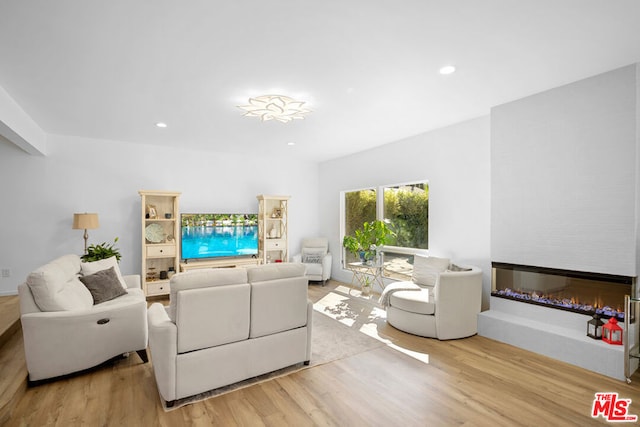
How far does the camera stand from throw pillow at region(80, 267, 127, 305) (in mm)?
3283

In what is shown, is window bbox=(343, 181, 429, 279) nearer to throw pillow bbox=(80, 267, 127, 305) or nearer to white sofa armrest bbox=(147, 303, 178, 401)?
white sofa armrest bbox=(147, 303, 178, 401)

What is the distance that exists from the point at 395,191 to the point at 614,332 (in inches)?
134

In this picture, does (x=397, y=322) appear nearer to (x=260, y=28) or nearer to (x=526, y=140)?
(x=526, y=140)

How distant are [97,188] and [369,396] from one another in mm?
5260

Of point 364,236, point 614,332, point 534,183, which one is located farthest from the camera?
point 364,236

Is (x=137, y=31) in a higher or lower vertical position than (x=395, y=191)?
higher

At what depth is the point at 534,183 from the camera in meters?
3.49

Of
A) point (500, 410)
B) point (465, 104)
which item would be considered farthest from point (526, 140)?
point (500, 410)

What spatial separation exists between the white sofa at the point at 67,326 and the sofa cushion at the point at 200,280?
0.78 m

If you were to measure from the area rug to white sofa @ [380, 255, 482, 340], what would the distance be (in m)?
0.52

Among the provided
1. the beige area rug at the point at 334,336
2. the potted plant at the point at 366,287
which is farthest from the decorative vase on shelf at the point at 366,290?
the beige area rug at the point at 334,336

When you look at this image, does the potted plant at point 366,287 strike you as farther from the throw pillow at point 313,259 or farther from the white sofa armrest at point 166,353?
the white sofa armrest at point 166,353

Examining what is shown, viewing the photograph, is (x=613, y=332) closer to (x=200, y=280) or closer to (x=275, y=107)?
(x=200, y=280)

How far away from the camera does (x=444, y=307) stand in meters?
3.60
